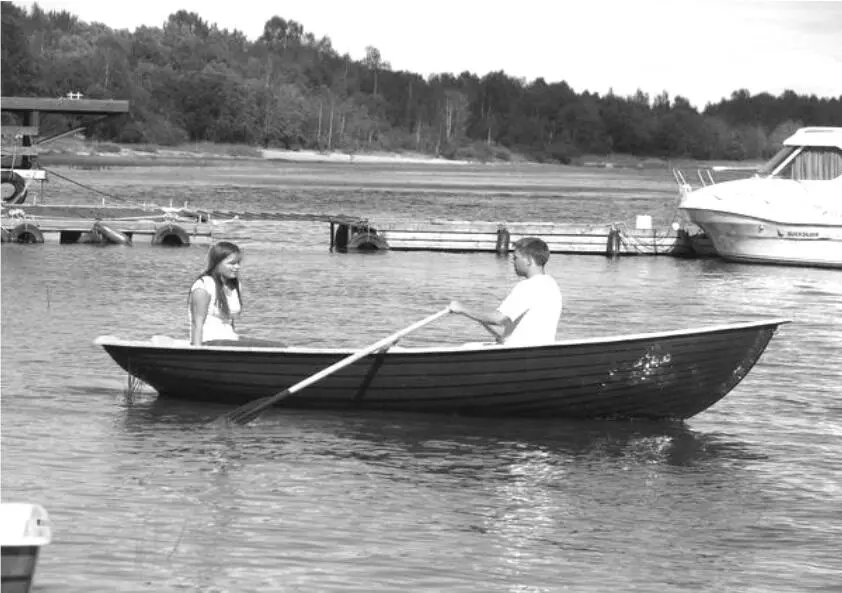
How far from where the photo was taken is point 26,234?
123 feet

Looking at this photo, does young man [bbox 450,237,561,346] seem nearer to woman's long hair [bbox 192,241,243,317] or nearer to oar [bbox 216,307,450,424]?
oar [bbox 216,307,450,424]

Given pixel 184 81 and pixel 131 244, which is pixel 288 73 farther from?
pixel 131 244

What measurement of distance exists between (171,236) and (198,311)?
2377 cm

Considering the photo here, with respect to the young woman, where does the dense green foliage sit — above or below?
above

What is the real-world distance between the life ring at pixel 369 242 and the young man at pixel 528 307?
980 inches

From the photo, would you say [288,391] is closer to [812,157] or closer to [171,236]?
[171,236]

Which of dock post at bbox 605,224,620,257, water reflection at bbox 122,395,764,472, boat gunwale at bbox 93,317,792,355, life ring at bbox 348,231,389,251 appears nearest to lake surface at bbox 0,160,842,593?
water reflection at bbox 122,395,764,472

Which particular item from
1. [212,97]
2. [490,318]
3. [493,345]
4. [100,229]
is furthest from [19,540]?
[212,97]

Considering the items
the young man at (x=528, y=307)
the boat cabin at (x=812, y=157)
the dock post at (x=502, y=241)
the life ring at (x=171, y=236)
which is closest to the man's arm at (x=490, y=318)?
the young man at (x=528, y=307)

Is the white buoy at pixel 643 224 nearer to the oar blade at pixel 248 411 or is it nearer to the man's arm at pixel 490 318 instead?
the man's arm at pixel 490 318

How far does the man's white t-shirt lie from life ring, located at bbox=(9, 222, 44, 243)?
25094 millimetres

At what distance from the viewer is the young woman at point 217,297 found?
14.2 meters

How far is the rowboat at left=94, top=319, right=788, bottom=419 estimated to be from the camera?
46.8 ft

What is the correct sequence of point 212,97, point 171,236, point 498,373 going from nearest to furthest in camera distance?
point 498,373 < point 171,236 < point 212,97
